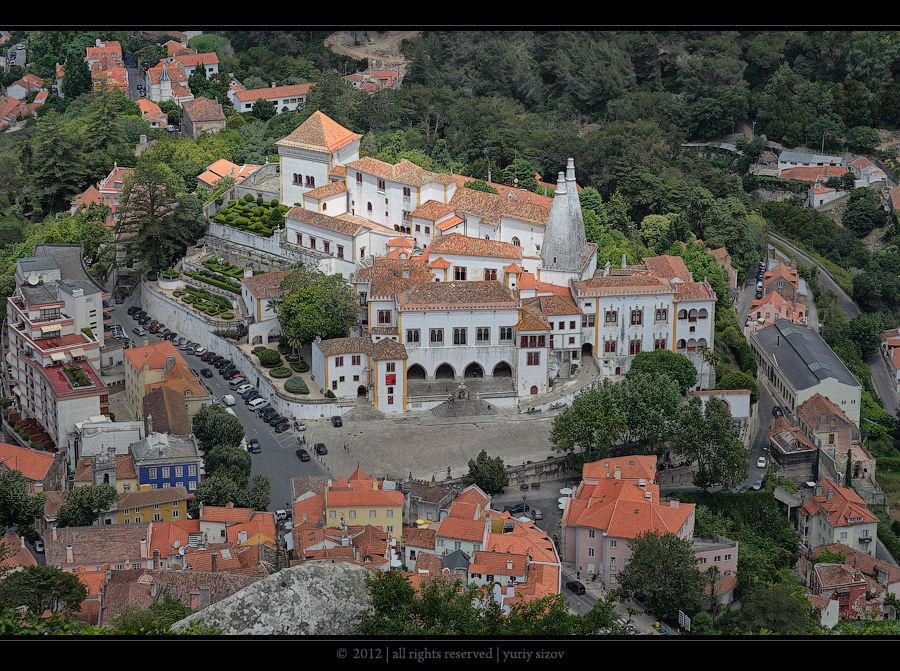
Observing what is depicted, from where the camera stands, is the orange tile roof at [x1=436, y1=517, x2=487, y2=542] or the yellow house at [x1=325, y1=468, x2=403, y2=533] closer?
the orange tile roof at [x1=436, y1=517, x2=487, y2=542]

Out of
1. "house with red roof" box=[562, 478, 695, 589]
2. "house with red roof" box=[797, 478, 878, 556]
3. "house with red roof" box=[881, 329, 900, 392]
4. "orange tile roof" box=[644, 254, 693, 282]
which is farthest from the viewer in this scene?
"house with red roof" box=[881, 329, 900, 392]

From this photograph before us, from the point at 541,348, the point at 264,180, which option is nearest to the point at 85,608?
the point at 541,348

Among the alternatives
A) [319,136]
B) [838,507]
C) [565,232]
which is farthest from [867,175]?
[319,136]

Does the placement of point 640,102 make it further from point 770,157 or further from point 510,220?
point 510,220

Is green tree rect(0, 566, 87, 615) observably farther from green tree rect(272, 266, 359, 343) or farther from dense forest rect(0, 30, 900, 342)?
dense forest rect(0, 30, 900, 342)

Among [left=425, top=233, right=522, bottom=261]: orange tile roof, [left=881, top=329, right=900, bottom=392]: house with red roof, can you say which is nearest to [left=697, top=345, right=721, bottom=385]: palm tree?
[left=425, top=233, right=522, bottom=261]: orange tile roof

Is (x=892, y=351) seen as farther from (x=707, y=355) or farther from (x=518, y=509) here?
(x=518, y=509)

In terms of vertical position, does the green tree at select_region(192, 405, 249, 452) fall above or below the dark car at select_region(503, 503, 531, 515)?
above
